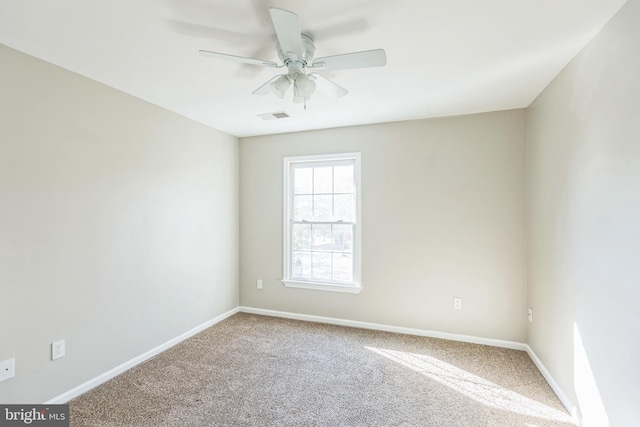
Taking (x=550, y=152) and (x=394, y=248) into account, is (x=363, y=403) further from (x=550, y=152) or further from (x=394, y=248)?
(x=550, y=152)

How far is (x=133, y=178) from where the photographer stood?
2.68m

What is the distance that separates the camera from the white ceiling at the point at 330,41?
1.53 m

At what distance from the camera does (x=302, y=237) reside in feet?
12.8

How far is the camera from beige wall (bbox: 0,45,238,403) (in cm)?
192

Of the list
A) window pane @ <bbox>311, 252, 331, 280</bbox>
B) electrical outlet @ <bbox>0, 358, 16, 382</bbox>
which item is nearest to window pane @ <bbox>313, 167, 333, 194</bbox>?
window pane @ <bbox>311, 252, 331, 280</bbox>

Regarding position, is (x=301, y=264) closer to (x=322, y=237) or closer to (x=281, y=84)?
(x=322, y=237)

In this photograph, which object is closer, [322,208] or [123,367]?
[123,367]

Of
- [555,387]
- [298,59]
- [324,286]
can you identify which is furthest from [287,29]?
[555,387]

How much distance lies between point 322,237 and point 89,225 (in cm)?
234

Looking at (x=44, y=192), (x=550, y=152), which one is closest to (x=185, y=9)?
(x=44, y=192)

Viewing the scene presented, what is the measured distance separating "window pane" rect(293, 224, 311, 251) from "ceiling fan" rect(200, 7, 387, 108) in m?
2.06

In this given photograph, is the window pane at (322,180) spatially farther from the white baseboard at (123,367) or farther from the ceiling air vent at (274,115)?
the white baseboard at (123,367)

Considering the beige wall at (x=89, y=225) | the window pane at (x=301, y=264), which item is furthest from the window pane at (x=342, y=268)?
the beige wall at (x=89, y=225)

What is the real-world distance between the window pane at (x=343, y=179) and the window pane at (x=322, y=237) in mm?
478
